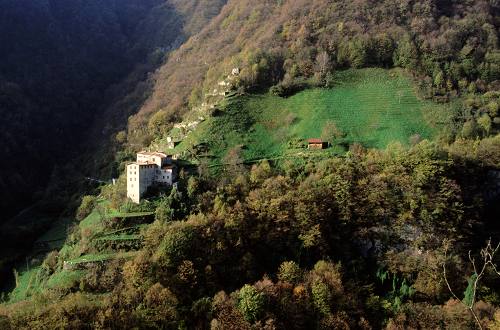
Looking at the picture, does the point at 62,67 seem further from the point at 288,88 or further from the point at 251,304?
the point at 251,304

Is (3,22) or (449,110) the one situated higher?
(3,22)

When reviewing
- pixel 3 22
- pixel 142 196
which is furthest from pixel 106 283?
pixel 3 22

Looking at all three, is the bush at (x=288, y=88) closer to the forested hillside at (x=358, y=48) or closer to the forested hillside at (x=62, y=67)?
the forested hillside at (x=358, y=48)

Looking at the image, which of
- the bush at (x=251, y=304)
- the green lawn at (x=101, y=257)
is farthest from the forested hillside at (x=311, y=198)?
the green lawn at (x=101, y=257)

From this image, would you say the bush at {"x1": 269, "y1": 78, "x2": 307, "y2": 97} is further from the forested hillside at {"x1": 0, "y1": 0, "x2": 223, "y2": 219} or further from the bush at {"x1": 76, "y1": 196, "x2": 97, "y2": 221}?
the forested hillside at {"x1": 0, "y1": 0, "x2": 223, "y2": 219}

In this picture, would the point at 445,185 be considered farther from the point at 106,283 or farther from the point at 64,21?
the point at 64,21

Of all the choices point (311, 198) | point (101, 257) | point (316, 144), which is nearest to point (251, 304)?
point (311, 198)
